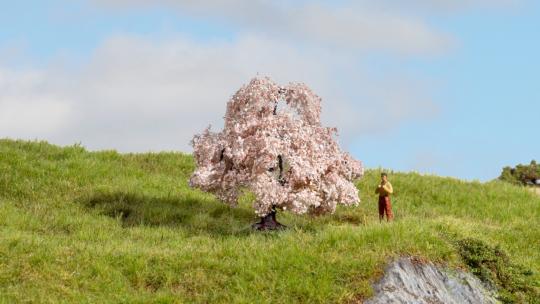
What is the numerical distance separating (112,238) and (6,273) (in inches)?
198

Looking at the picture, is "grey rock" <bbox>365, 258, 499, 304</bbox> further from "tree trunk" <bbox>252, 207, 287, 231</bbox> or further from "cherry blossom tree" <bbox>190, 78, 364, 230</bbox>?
"tree trunk" <bbox>252, 207, 287, 231</bbox>

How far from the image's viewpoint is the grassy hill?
17.7m

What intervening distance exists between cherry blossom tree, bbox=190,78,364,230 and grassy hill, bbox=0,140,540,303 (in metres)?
1.13

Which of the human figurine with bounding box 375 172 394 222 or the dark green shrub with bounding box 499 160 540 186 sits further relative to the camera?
the dark green shrub with bounding box 499 160 540 186

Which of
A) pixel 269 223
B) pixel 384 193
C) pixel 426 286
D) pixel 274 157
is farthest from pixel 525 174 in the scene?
pixel 426 286

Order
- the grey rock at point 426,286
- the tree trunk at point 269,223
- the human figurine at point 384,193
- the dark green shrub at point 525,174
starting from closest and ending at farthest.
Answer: the grey rock at point 426,286
the tree trunk at point 269,223
the human figurine at point 384,193
the dark green shrub at point 525,174

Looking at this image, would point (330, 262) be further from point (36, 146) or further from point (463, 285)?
point (36, 146)

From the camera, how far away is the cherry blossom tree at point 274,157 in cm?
2278

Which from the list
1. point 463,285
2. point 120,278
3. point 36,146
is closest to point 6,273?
point 120,278

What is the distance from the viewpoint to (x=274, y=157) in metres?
22.7

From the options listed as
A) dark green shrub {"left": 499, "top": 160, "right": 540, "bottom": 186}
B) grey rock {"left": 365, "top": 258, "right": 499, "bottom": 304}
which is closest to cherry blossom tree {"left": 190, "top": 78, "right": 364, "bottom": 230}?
grey rock {"left": 365, "top": 258, "right": 499, "bottom": 304}

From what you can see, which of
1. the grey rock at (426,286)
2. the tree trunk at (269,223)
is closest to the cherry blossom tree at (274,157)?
the tree trunk at (269,223)

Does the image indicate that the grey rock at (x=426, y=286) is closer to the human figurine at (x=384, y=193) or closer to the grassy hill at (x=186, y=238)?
the grassy hill at (x=186, y=238)

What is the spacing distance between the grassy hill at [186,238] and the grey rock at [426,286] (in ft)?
1.05
